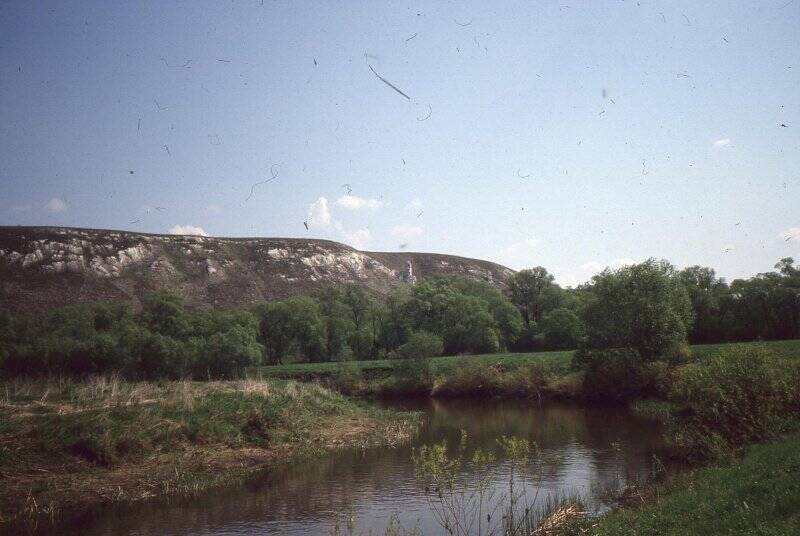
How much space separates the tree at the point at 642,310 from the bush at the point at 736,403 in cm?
1999

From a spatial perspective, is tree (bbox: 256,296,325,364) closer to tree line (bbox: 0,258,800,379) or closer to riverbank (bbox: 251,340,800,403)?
tree line (bbox: 0,258,800,379)

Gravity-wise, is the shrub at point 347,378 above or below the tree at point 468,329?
below

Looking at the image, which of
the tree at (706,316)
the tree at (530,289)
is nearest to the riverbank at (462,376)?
the tree at (706,316)

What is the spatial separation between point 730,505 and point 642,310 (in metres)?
34.9

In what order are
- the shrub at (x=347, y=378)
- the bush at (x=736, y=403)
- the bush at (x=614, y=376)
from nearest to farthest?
the bush at (x=736, y=403), the bush at (x=614, y=376), the shrub at (x=347, y=378)

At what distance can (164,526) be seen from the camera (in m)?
17.4

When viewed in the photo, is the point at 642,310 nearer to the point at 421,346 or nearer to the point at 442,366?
the point at 421,346

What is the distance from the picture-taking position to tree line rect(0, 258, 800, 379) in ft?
149

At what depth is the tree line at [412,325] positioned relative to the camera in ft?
149

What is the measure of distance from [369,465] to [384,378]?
3873 cm

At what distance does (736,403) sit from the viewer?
22266mm

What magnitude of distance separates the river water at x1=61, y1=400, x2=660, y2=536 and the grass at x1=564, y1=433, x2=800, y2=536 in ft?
8.03

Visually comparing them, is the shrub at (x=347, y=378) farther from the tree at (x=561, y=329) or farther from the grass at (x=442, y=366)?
the tree at (x=561, y=329)

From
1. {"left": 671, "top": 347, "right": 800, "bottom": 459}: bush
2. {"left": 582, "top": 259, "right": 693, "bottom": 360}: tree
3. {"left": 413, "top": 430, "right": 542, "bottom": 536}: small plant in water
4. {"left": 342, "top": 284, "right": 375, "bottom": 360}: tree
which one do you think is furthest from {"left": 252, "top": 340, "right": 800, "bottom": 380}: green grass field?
{"left": 413, "top": 430, "right": 542, "bottom": 536}: small plant in water
